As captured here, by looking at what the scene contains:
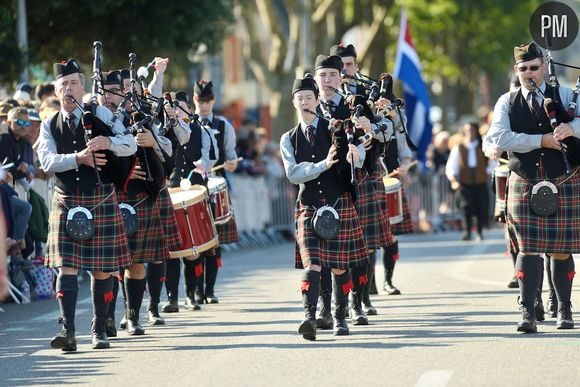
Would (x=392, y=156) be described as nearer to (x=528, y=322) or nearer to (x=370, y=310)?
(x=370, y=310)

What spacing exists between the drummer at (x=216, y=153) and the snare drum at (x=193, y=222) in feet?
→ 2.95

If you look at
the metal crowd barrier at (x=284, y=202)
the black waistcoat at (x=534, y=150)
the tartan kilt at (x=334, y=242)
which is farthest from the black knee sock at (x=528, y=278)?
the metal crowd barrier at (x=284, y=202)

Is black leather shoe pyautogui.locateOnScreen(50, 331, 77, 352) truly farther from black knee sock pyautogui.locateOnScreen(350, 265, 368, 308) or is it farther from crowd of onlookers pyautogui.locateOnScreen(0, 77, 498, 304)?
→ crowd of onlookers pyautogui.locateOnScreen(0, 77, 498, 304)

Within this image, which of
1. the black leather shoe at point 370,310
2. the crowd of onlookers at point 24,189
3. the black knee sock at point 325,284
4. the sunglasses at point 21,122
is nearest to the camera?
the black knee sock at point 325,284

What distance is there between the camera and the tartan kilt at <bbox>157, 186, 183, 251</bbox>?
11.7 meters

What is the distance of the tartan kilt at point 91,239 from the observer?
10039mm

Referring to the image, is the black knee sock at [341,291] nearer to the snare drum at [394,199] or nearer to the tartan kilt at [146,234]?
the tartan kilt at [146,234]

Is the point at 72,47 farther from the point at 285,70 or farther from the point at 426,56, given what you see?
the point at 426,56

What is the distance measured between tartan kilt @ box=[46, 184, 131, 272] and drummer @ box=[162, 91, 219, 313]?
8.03 ft

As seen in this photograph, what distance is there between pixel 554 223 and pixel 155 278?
3.11 meters

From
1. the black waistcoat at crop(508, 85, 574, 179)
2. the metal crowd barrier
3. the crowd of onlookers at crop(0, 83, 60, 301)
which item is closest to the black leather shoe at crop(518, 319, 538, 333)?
the black waistcoat at crop(508, 85, 574, 179)

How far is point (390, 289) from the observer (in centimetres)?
1356

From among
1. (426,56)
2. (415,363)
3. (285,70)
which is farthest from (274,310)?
(426,56)

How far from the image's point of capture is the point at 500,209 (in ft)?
41.2
